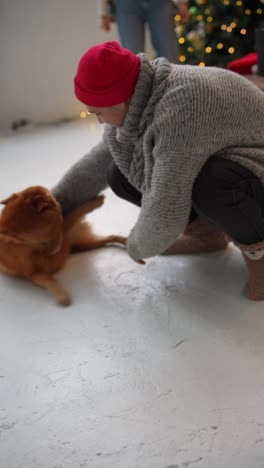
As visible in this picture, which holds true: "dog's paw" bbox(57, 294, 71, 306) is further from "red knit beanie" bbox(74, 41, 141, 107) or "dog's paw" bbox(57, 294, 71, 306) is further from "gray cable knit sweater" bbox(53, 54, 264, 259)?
"red knit beanie" bbox(74, 41, 141, 107)

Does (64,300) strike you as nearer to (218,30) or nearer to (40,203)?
(40,203)

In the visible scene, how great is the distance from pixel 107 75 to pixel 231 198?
1.21ft

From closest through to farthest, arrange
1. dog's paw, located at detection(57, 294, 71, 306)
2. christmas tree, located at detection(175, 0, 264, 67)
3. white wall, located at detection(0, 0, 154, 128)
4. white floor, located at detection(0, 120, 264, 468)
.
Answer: white floor, located at detection(0, 120, 264, 468) < dog's paw, located at detection(57, 294, 71, 306) < christmas tree, located at detection(175, 0, 264, 67) < white wall, located at detection(0, 0, 154, 128)

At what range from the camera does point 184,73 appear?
98cm

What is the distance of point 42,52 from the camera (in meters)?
2.64

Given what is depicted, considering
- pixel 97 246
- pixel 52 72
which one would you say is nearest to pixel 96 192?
pixel 97 246

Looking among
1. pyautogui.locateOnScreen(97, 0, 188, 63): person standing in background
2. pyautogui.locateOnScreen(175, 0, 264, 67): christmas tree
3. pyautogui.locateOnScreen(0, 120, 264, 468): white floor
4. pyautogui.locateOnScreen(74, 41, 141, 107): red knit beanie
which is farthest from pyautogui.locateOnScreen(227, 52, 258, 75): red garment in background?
pyautogui.locateOnScreen(74, 41, 141, 107): red knit beanie

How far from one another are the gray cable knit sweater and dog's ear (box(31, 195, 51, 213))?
10.6 inches

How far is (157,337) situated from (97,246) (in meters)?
0.45

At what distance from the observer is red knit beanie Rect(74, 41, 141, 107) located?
961 mm

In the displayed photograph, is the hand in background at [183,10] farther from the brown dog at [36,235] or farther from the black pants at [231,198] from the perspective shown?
the black pants at [231,198]

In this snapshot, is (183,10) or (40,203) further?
(183,10)

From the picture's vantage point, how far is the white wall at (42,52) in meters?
2.54

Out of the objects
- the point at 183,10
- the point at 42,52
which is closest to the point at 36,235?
the point at 183,10
